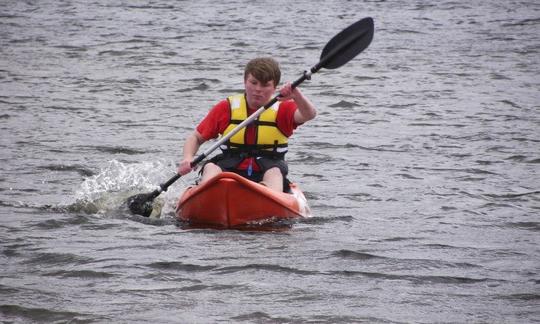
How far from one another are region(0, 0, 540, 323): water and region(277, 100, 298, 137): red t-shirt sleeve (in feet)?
2.41

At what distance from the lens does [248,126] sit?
24.5 feet

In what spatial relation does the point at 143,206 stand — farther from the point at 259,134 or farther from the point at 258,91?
the point at 258,91

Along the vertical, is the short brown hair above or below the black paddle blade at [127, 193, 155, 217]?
A: above

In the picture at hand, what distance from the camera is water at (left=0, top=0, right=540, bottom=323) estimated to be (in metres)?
5.48

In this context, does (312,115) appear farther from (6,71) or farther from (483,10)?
(483,10)

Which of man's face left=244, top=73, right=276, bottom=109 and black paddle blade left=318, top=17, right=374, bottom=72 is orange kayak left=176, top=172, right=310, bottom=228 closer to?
Result: man's face left=244, top=73, right=276, bottom=109

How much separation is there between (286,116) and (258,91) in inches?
11.4

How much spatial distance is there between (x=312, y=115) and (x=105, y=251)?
1.75 metres

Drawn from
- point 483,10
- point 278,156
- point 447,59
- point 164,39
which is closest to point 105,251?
point 278,156

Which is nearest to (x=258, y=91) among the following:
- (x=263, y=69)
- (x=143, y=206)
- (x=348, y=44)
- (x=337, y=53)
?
(x=263, y=69)

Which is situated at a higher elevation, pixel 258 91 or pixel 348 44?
pixel 348 44

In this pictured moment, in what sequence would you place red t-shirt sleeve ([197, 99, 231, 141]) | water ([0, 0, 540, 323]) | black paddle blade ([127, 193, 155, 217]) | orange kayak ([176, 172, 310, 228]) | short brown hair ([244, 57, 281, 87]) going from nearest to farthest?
water ([0, 0, 540, 323]) → orange kayak ([176, 172, 310, 228]) → short brown hair ([244, 57, 281, 87]) → red t-shirt sleeve ([197, 99, 231, 141]) → black paddle blade ([127, 193, 155, 217])

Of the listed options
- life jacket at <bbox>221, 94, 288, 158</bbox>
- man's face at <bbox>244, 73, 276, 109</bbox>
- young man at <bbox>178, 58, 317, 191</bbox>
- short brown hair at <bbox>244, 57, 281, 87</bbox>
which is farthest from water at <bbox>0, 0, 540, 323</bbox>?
short brown hair at <bbox>244, 57, 281, 87</bbox>

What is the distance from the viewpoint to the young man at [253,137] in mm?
7379
